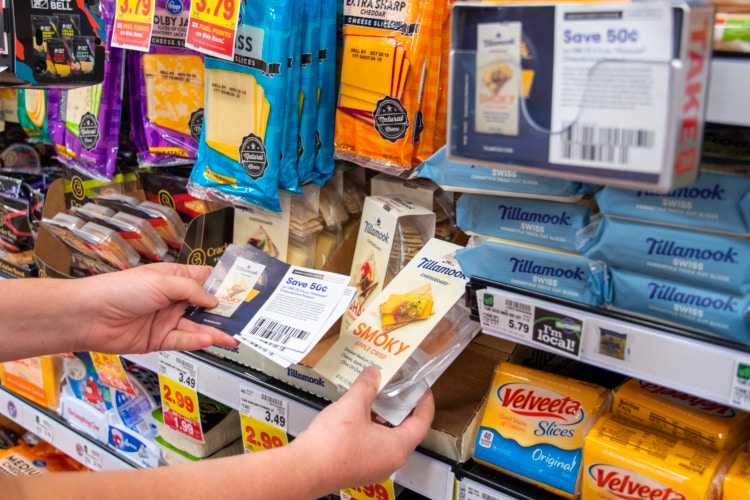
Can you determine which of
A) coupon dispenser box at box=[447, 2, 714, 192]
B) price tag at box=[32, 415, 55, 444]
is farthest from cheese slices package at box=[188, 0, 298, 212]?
price tag at box=[32, 415, 55, 444]

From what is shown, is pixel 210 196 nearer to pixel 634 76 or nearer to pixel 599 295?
pixel 599 295

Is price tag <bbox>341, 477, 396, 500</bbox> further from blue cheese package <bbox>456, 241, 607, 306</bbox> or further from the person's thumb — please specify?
blue cheese package <bbox>456, 241, 607, 306</bbox>

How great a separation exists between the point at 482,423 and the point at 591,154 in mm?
614

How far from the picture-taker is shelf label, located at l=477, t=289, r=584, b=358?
3.30 feet

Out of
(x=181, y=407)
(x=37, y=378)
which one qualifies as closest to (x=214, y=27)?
(x=181, y=407)

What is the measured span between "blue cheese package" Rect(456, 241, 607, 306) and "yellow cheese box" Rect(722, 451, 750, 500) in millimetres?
296

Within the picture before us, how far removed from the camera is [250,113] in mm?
1546

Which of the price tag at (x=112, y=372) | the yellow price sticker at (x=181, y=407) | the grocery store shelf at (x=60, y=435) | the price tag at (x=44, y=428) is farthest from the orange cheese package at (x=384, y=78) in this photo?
the price tag at (x=44, y=428)

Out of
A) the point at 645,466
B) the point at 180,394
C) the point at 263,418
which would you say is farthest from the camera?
the point at 180,394

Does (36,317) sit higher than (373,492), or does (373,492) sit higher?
(36,317)

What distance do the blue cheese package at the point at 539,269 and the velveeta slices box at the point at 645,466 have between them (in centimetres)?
24

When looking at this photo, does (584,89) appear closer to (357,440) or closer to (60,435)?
(357,440)

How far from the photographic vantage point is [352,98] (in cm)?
153

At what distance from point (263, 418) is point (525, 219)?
2.71 feet
